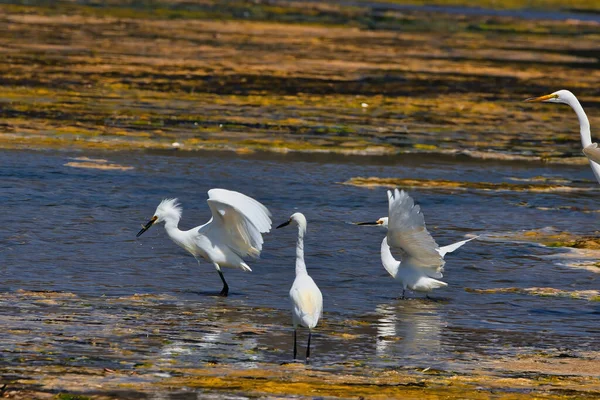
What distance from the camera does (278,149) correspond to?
21.3 meters

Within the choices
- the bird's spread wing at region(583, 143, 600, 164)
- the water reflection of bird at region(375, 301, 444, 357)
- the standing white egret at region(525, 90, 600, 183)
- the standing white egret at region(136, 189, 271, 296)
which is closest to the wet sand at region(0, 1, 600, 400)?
the water reflection of bird at region(375, 301, 444, 357)

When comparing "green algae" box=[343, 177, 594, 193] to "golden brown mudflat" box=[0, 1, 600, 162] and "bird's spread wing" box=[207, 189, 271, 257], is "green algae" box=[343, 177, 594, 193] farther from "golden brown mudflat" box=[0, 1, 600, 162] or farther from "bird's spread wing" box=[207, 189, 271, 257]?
"bird's spread wing" box=[207, 189, 271, 257]

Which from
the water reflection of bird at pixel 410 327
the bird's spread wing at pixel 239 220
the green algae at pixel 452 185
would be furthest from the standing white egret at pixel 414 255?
the green algae at pixel 452 185

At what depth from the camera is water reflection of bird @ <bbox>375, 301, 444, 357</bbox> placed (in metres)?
9.84

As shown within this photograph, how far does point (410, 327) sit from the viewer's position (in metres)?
10.7

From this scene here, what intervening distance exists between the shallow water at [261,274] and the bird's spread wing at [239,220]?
0.49 metres

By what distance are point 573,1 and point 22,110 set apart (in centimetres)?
7106

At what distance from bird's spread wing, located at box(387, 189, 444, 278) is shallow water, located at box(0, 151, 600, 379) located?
42 centimetres

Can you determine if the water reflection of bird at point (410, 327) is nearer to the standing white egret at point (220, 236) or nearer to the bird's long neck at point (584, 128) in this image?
the standing white egret at point (220, 236)

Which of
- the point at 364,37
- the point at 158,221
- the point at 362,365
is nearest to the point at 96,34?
the point at 364,37

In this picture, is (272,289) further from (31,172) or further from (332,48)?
(332,48)

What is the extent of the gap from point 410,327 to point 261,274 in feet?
8.34

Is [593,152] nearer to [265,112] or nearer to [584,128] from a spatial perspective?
[584,128]

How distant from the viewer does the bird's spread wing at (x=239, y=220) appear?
11086 millimetres
